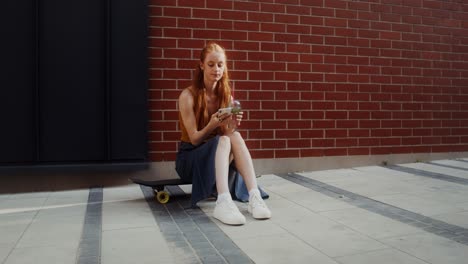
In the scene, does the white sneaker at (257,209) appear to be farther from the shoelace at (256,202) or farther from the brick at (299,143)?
the brick at (299,143)

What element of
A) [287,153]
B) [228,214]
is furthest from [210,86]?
[287,153]

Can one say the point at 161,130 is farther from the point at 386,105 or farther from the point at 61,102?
the point at 386,105

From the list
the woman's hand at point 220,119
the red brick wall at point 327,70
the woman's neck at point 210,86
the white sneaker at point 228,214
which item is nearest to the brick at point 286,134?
the red brick wall at point 327,70

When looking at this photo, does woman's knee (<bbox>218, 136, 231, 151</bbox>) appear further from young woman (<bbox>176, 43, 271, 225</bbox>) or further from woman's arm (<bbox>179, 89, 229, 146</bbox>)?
woman's arm (<bbox>179, 89, 229, 146</bbox>)

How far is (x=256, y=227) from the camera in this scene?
3.10 meters

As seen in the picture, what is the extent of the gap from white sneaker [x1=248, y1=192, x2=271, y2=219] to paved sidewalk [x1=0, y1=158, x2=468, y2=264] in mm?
54

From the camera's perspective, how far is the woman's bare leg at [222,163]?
3398 mm

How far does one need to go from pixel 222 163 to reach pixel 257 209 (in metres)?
0.45

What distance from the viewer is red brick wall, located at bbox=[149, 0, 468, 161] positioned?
4.94m

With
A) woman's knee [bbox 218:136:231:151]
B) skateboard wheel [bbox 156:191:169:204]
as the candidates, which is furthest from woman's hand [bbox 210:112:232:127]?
skateboard wheel [bbox 156:191:169:204]

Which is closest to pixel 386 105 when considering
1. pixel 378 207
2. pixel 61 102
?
pixel 378 207

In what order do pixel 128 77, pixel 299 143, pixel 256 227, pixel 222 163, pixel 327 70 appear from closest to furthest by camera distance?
pixel 256 227
pixel 222 163
pixel 128 77
pixel 299 143
pixel 327 70

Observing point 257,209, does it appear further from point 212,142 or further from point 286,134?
point 286,134

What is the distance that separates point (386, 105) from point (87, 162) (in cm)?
389
